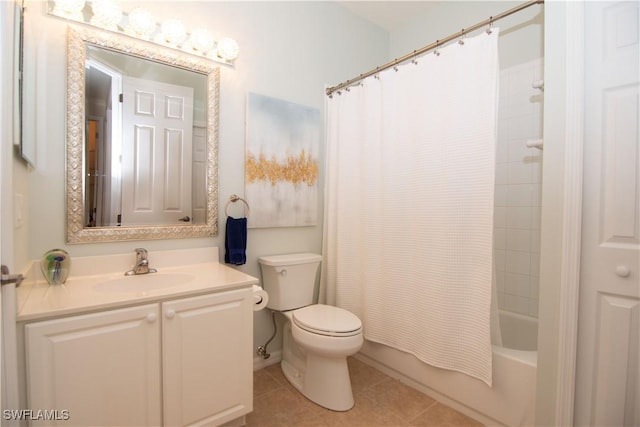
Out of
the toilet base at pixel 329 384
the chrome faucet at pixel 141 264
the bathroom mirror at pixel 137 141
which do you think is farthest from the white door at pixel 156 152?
the toilet base at pixel 329 384

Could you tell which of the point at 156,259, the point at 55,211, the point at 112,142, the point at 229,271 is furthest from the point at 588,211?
the point at 55,211

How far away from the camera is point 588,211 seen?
1.27m

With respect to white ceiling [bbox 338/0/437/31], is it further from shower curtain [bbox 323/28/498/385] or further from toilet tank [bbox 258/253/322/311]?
toilet tank [bbox 258/253/322/311]

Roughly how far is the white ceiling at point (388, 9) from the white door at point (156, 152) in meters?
1.53

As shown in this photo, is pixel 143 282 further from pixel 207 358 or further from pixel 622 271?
pixel 622 271

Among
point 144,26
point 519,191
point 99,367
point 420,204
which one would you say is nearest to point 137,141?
point 144,26

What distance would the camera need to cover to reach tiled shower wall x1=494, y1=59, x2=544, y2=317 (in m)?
2.04

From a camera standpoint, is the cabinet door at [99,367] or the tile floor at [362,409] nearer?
the cabinet door at [99,367]

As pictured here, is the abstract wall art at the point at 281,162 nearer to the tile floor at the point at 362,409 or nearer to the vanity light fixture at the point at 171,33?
the vanity light fixture at the point at 171,33

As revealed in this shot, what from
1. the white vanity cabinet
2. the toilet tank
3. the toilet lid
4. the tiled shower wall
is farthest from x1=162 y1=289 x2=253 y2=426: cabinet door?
the tiled shower wall

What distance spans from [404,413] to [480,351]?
53 centimetres

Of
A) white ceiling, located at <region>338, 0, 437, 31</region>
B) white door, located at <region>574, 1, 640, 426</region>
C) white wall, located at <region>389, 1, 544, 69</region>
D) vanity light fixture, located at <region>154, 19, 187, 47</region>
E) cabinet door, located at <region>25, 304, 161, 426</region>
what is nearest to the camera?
cabinet door, located at <region>25, 304, 161, 426</region>

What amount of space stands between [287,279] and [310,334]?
0.42 meters

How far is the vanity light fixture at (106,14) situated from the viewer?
59.7 inches
